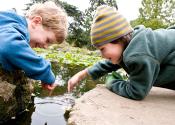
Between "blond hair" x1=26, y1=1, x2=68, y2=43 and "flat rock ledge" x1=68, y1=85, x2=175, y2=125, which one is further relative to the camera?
Result: "blond hair" x1=26, y1=1, x2=68, y2=43

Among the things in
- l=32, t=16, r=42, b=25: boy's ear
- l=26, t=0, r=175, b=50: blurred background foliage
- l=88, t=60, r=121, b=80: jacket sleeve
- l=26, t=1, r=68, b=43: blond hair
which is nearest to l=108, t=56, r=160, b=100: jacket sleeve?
l=88, t=60, r=121, b=80: jacket sleeve

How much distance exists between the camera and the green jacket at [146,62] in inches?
80.4

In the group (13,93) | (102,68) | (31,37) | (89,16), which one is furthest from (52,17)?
(89,16)

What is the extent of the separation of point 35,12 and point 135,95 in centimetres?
106

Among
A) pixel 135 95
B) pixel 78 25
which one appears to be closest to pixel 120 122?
pixel 135 95

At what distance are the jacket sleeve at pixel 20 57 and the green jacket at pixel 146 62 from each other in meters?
0.57

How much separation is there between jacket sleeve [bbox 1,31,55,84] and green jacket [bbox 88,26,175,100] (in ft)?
1.85

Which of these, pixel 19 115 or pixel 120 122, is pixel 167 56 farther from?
pixel 19 115

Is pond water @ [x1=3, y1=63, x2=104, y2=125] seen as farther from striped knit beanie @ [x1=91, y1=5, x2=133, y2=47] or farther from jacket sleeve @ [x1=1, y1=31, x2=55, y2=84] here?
striped knit beanie @ [x1=91, y1=5, x2=133, y2=47]

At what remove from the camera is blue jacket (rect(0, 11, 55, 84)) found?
1.95 m

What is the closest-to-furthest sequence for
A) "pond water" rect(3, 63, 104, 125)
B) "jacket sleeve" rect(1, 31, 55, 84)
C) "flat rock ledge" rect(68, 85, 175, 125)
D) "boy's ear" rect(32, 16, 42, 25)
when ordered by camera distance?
"flat rock ledge" rect(68, 85, 175, 125)
"jacket sleeve" rect(1, 31, 55, 84)
"pond water" rect(3, 63, 104, 125)
"boy's ear" rect(32, 16, 42, 25)

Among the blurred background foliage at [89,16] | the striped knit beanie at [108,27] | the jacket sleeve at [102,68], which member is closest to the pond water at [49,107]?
the jacket sleeve at [102,68]

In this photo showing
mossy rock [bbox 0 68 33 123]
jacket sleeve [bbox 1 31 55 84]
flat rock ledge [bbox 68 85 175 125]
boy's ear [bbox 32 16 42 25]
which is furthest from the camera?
boy's ear [bbox 32 16 42 25]

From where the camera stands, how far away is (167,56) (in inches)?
88.0
